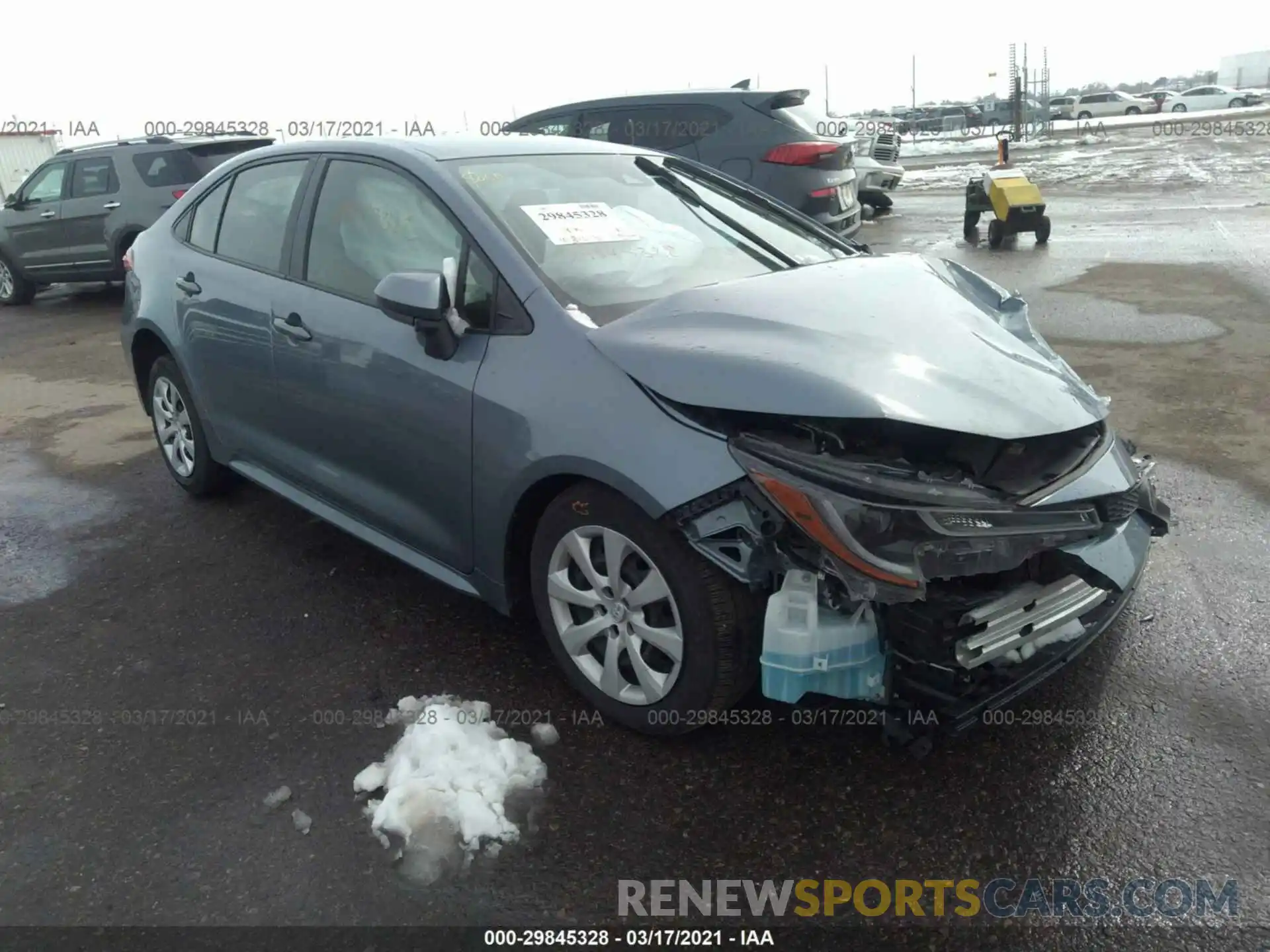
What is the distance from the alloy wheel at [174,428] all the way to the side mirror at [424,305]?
2143 mm

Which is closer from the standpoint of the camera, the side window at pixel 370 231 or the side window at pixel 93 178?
the side window at pixel 370 231

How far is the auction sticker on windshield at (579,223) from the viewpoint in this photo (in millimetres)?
3203

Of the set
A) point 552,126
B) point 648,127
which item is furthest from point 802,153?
point 552,126

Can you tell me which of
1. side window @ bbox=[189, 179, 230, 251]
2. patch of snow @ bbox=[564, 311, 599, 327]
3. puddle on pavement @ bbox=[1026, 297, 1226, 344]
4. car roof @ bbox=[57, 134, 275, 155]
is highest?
car roof @ bbox=[57, 134, 275, 155]

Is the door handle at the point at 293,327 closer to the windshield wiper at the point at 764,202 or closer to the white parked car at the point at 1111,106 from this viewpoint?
the windshield wiper at the point at 764,202

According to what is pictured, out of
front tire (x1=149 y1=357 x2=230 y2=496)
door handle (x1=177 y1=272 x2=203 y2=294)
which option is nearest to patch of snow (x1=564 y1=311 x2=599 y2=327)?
door handle (x1=177 y1=272 x2=203 y2=294)

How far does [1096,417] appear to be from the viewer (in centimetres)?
280

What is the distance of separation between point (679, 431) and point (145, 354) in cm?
354

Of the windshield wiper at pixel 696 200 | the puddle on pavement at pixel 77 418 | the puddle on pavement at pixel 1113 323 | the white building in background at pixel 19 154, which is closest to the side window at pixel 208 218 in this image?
the puddle on pavement at pixel 77 418

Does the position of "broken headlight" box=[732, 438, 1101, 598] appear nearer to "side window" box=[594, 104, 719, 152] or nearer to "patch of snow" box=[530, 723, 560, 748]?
"patch of snow" box=[530, 723, 560, 748]

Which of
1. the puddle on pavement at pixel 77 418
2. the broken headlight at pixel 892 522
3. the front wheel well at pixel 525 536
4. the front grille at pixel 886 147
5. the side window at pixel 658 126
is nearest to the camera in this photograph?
the broken headlight at pixel 892 522

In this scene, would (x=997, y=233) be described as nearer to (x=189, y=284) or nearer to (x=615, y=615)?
(x=189, y=284)

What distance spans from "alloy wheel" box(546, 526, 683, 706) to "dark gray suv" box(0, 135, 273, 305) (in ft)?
30.8

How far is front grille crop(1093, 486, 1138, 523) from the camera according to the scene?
2.68 meters
